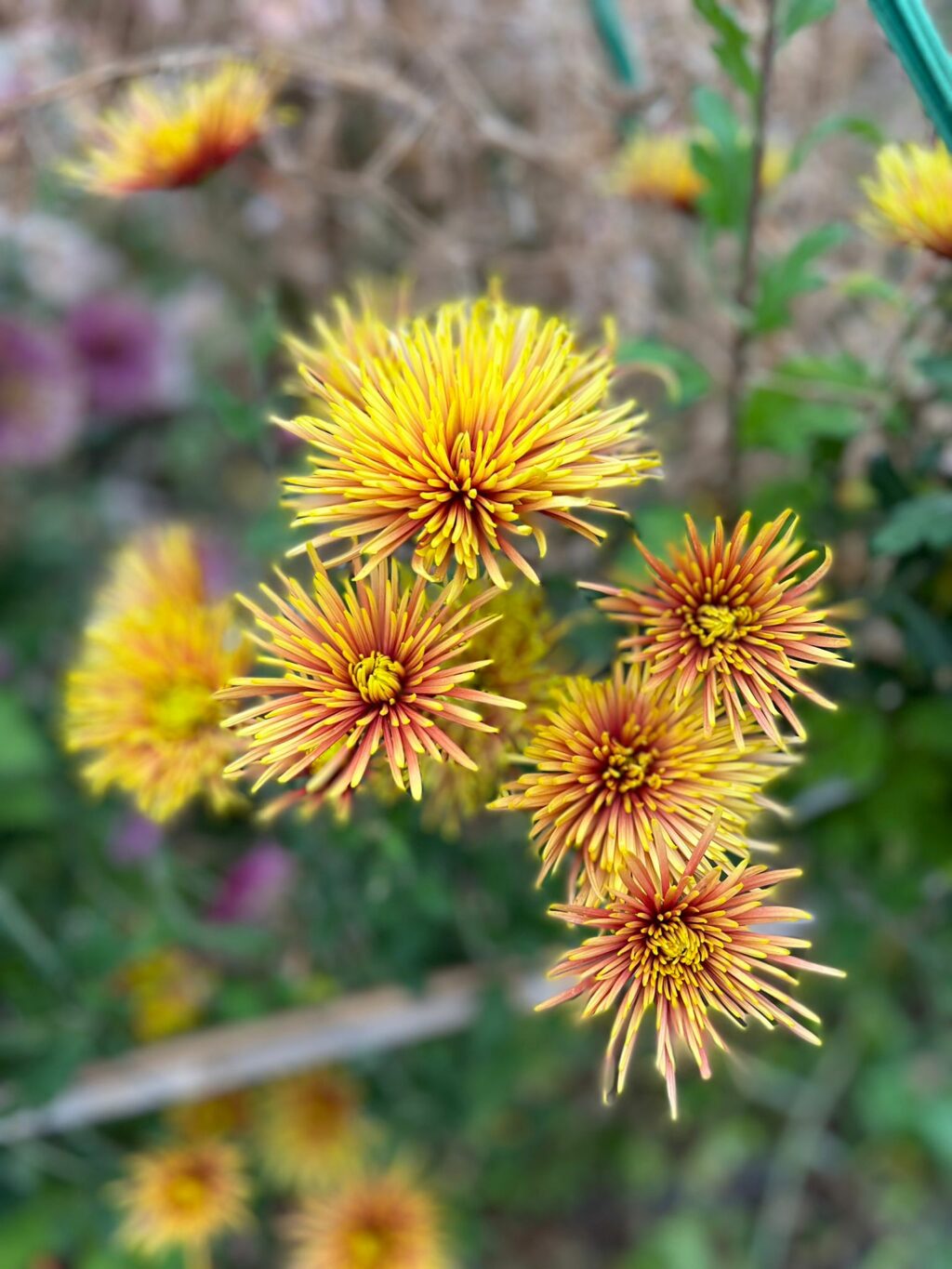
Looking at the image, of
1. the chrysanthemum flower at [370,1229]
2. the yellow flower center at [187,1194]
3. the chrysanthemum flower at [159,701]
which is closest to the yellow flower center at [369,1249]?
the chrysanthemum flower at [370,1229]

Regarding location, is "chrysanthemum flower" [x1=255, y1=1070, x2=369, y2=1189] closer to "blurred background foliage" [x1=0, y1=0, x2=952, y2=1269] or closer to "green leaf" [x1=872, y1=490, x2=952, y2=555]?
"blurred background foliage" [x1=0, y1=0, x2=952, y2=1269]

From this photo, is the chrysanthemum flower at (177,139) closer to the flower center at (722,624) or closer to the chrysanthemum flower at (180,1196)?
the flower center at (722,624)

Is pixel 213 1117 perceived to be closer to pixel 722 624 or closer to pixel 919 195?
pixel 722 624

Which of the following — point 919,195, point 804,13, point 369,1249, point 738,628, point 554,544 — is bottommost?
point 369,1249

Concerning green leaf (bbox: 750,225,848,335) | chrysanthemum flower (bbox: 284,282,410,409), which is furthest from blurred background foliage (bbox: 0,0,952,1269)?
chrysanthemum flower (bbox: 284,282,410,409)

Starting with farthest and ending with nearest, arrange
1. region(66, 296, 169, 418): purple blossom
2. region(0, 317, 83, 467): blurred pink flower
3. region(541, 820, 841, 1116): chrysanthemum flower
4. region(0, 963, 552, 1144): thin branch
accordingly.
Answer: region(66, 296, 169, 418): purple blossom
region(0, 317, 83, 467): blurred pink flower
region(0, 963, 552, 1144): thin branch
region(541, 820, 841, 1116): chrysanthemum flower

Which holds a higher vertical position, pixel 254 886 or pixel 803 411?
pixel 803 411

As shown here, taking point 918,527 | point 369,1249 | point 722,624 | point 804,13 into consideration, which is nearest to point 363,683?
point 722,624

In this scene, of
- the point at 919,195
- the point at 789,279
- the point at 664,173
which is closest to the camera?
the point at 919,195

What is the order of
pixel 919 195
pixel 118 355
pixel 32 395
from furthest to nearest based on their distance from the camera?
pixel 118 355 < pixel 32 395 < pixel 919 195
